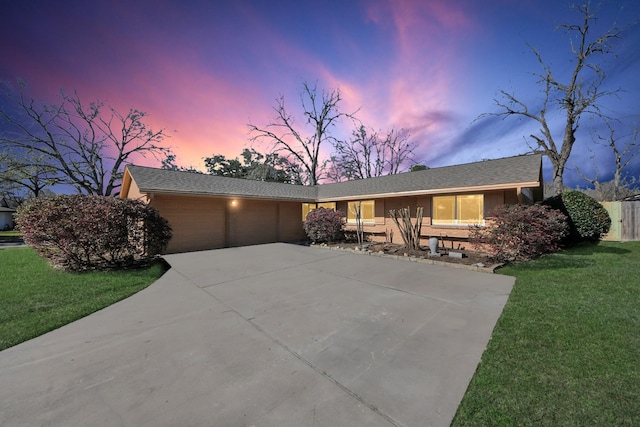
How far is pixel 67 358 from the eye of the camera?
8.92 feet

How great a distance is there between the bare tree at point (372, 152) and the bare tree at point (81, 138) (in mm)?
19903

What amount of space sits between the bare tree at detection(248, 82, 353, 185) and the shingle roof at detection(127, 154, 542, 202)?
1165cm

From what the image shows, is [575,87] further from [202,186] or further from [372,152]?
[202,186]

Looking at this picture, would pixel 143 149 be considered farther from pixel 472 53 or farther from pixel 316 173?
pixel 472 53

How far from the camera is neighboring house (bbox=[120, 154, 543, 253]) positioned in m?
9.07

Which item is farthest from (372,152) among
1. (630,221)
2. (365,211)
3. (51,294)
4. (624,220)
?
(51,294)

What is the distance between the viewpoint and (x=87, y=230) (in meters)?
6.32

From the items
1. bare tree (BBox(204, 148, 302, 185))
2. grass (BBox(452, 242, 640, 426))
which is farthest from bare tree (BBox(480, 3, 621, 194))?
bare tree (BBox(204, 148, 302, 185))

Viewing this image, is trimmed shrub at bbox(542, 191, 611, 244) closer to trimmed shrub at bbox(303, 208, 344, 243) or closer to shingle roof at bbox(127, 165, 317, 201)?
trimmed shrub at bbox(303, 208, 344, 243)

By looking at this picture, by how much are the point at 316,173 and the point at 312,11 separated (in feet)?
62.3

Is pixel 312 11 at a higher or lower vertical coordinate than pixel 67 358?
higher

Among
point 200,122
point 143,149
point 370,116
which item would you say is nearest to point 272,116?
point 370,116

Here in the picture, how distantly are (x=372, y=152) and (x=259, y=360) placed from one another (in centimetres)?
2944

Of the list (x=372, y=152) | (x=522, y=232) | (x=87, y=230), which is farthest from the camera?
(x=372, y=152)
